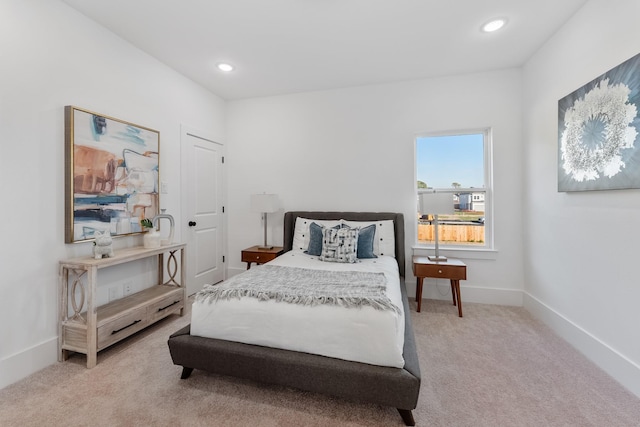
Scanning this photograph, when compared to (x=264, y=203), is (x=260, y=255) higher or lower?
lower

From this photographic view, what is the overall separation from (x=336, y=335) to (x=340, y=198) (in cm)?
232

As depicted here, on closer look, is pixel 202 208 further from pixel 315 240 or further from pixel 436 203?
pixel 436 203

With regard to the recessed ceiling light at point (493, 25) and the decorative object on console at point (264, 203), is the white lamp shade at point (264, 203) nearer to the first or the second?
the decorative object on console at point (264, 203)

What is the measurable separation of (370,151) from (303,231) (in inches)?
53.4

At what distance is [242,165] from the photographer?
161 inches

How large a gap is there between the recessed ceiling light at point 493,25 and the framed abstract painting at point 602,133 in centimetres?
83

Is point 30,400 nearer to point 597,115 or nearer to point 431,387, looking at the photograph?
point 431,387

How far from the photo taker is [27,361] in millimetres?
1890

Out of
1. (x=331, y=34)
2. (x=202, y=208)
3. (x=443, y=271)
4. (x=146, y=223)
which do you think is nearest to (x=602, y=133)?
(x=443, y=271)

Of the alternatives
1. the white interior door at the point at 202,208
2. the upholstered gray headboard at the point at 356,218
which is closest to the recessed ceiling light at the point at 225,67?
the white interior door at the point at 202,208

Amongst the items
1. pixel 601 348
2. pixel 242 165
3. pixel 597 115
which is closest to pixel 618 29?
pixel 597 115

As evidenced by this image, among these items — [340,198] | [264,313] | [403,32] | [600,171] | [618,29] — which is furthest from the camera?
[340,198]

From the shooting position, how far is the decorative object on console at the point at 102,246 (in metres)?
2.12

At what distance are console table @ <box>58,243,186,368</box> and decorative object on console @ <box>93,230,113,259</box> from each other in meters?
0.05
